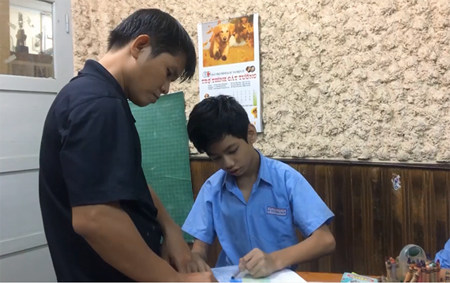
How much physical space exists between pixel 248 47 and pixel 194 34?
366 millimetres

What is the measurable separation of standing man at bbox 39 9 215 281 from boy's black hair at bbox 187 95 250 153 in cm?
35

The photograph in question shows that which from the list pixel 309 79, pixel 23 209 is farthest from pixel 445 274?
pixel 23 209

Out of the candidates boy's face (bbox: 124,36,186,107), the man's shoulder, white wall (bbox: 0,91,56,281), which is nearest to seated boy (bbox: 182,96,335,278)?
boy's face (bbox: 124,36,186,107)

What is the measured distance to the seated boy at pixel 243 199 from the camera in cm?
120

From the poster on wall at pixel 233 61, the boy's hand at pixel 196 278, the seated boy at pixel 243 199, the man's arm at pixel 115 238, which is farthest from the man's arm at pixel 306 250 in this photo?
the poster on wall at pixel 233 61

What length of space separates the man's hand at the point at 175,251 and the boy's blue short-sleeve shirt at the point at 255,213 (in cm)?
42

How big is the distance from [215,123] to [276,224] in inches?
15.9

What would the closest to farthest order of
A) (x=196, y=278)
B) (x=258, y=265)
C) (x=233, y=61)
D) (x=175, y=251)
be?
(x=196, y=278) → (x=175, y=251) → (x=258, y=265) → (x=233, y=61)

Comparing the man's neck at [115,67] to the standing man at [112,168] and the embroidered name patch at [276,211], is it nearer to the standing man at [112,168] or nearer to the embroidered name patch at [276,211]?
the standing man at [112,168]

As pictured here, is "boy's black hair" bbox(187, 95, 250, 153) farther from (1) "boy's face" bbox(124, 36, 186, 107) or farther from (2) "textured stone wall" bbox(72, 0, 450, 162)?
(2) "textured stone wall" bbox(72, 0, 450, 162)

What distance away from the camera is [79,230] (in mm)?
577

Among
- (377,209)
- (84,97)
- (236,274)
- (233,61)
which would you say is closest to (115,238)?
(84,97)

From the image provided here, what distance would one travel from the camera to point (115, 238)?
0.58m

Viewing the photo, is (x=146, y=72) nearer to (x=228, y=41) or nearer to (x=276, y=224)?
(x=276, y=224)
